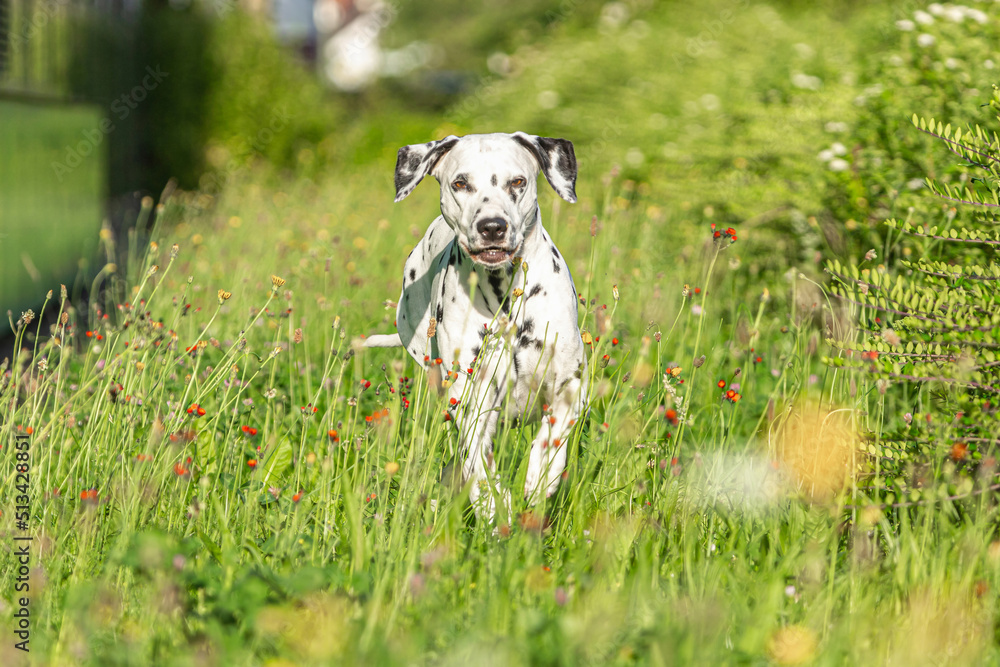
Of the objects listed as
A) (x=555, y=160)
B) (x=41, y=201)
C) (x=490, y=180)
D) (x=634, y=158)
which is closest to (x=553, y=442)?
(x=490, y=180)

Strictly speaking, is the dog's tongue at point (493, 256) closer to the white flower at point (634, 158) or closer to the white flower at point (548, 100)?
the white flower at point (634, 158)

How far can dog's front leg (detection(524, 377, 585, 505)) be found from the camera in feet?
10.3

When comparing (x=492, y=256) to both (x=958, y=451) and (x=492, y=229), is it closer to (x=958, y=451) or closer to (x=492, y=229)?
(x=492, y=229)

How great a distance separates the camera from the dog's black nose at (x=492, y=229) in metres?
3.33

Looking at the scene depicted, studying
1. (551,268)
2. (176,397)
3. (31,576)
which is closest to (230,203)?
(176,397)

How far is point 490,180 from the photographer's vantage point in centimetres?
350

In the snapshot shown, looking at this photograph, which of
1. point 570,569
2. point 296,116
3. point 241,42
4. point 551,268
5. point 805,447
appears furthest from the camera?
point 296,116

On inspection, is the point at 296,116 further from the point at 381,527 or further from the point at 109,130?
the point at 381,527

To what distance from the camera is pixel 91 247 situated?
880 centimetres

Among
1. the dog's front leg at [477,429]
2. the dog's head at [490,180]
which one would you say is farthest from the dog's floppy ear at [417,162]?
the dog's front leg at [477,429]

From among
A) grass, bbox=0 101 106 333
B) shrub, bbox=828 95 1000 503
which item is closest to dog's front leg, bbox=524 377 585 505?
shrub, bbox=828 95 1000 503

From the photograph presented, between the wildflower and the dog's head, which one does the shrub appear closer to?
the wildflower

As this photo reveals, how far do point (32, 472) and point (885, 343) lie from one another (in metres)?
2.87

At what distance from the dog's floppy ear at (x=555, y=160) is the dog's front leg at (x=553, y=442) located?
0.81m
